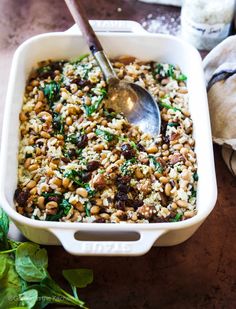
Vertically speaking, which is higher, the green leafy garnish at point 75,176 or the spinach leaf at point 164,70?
the spinach leaf at point 164,70

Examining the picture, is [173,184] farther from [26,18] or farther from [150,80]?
[26,18]

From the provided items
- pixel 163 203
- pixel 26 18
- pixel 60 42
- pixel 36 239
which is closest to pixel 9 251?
pixel 36 239

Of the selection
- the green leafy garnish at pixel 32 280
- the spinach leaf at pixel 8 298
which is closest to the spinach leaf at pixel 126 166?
the green leafy garnish at pixel 32 280

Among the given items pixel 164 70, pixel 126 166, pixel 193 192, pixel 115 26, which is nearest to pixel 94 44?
pixel 115 26

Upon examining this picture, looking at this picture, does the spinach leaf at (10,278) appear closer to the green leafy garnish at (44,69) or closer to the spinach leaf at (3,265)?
the spinach leaf at (3,265)

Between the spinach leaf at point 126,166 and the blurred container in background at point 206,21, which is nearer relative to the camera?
the spinach leaf at point 126,166

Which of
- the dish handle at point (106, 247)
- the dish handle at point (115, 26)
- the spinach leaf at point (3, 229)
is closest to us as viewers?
the dish handle at point (106, 247)

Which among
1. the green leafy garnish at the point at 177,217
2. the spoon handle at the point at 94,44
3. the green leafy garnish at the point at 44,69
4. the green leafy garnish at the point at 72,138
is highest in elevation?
the spoon handle at the point at 94,44
